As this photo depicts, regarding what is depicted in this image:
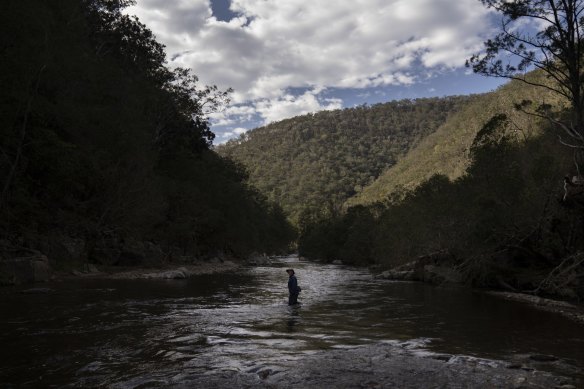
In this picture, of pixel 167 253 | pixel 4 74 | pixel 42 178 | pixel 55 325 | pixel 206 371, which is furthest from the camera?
pixel 167 253

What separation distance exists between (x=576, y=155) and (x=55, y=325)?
28.7m

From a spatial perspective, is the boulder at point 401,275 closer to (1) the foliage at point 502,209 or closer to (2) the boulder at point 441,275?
(2) the boulder at point 441,275

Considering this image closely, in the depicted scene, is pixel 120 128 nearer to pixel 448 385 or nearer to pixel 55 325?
pixel 55 325

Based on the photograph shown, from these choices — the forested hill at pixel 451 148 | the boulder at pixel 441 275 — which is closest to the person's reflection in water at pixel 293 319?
the boulder at pixel 441 275

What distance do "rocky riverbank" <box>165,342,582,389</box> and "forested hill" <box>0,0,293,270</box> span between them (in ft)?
78.4

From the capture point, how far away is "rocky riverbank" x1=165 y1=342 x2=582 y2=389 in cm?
869

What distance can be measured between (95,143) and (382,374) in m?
34.8

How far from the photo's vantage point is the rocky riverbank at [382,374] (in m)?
8.69

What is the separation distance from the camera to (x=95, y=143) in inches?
1496

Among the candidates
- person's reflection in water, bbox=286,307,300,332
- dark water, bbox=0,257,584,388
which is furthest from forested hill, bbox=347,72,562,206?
person's reflection in water, bbox=286,307,300,332

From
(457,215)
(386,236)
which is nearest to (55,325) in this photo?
(457,215)

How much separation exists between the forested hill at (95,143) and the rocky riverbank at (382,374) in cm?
2391

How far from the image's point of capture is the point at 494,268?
33000 millimetres

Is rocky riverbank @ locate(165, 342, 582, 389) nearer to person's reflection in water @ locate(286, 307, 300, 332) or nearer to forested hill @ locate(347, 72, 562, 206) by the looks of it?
person's reflection in water @ locate(286, 307, 300, 332)
